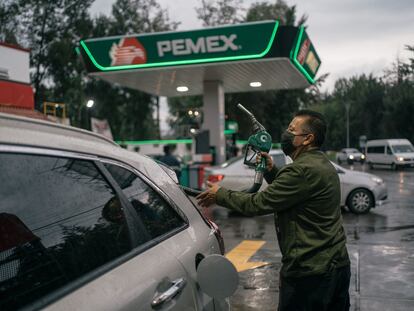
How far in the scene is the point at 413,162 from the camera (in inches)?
1347

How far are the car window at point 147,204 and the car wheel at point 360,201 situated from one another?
1004 cm

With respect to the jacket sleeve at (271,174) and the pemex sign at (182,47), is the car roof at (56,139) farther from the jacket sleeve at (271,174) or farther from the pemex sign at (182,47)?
the pemex sign at (182,47)

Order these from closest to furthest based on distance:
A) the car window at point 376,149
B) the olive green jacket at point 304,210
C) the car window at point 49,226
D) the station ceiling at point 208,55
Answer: the car window at point 49,226 → the olive green jacket at point 304,210 → the station ceiling at point 208,55 → the car window at point 376,149

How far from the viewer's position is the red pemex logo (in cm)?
1711

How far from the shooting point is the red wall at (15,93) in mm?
9945

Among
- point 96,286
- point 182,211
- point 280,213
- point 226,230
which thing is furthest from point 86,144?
point 226,230

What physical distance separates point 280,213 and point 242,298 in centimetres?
282

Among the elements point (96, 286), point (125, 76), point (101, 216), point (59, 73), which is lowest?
point (96, 286)

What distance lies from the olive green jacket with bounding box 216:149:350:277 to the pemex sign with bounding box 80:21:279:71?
42.5 feet

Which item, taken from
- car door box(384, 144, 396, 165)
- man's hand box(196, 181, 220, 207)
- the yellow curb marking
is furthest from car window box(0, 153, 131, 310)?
car door box(384, 144, 396, 165)

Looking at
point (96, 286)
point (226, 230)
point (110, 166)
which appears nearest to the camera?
point (96, 286)

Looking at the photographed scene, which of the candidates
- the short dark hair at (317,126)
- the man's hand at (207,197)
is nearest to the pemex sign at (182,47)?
the short dark hair at (317,126)

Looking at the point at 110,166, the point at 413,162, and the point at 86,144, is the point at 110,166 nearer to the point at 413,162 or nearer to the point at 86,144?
the point at 86,144

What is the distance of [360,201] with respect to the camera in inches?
470
